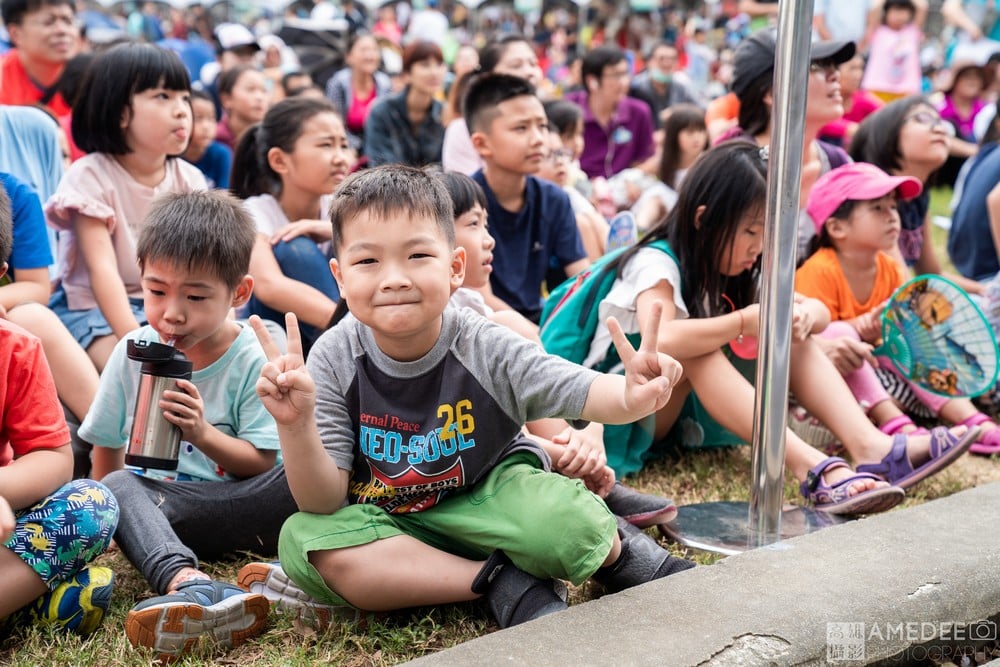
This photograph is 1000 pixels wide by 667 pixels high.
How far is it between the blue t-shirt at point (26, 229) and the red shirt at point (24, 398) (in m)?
0.94

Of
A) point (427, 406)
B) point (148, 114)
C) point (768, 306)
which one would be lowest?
point (427, 406)

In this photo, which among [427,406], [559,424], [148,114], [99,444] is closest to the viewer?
[427,406]

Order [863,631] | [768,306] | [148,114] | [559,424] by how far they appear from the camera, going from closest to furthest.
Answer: [863,631]
[768,306]
[559,424]
[148,114]

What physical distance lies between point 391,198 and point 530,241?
1.87 m

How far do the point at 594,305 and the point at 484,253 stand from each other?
0.36 meters

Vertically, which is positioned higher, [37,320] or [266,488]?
[37,320]

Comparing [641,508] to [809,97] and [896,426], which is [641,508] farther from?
[809,97]

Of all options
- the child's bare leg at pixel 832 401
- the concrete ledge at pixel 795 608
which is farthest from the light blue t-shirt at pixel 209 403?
the child's bare leg at pixel 832 401

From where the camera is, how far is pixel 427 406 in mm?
1996

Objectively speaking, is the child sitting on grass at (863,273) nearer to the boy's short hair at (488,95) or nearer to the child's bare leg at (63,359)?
the boy's short hair at (488,95)

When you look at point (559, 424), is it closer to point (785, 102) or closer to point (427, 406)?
point (427, 406)

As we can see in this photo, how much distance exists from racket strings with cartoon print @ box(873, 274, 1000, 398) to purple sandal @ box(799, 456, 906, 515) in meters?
0.60

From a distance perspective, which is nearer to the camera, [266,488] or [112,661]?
[112,661]

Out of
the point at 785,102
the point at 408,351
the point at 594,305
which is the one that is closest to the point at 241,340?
the point at 408,351
